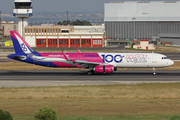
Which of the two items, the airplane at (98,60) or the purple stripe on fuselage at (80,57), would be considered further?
the purple stripe on fuselage at (80,57)

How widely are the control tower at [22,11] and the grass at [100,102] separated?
340 feet

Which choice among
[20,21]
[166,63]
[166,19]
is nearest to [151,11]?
[166,19]

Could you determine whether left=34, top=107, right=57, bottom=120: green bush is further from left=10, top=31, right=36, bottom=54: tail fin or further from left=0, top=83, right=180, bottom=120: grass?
left=10, top=31, right=36, bottom=54: tail fin

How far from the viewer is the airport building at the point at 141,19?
7554 inches

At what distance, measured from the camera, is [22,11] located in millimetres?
128000

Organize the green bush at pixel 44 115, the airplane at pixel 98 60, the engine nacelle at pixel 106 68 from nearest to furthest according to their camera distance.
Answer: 1. the green bush at pixel 44 115
2. the engine nacelle at pixel 106 68
3. the airplane at pixel 98 60

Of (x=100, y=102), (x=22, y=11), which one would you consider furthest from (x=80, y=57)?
(x=22, y=11)

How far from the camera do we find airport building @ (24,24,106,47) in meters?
123

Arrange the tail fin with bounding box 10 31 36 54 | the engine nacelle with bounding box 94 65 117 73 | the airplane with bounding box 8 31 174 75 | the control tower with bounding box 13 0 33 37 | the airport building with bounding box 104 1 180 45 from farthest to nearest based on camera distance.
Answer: the airport building with bounding box 104 1 180 45 < the control tower with bounding box 13 0 33 37 < the tail fin with bounding box 10 31 36 54 < the airplane with bounding box 8 31 174 75 < the engine nacelle with bounding box 94 65 117 73

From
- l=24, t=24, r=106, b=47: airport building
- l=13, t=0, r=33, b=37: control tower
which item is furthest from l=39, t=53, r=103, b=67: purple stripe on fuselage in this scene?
l=13, t=0, r=33, b=37: control tower

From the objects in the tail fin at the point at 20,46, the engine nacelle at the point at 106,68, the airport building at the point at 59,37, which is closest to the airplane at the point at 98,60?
the engine nacelle at the point at 106,68

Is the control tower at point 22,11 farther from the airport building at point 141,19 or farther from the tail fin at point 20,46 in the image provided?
the tail fin at point 20,46

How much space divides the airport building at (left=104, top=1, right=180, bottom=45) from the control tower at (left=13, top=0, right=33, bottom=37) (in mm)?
75898

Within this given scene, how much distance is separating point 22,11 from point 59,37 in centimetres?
2277
